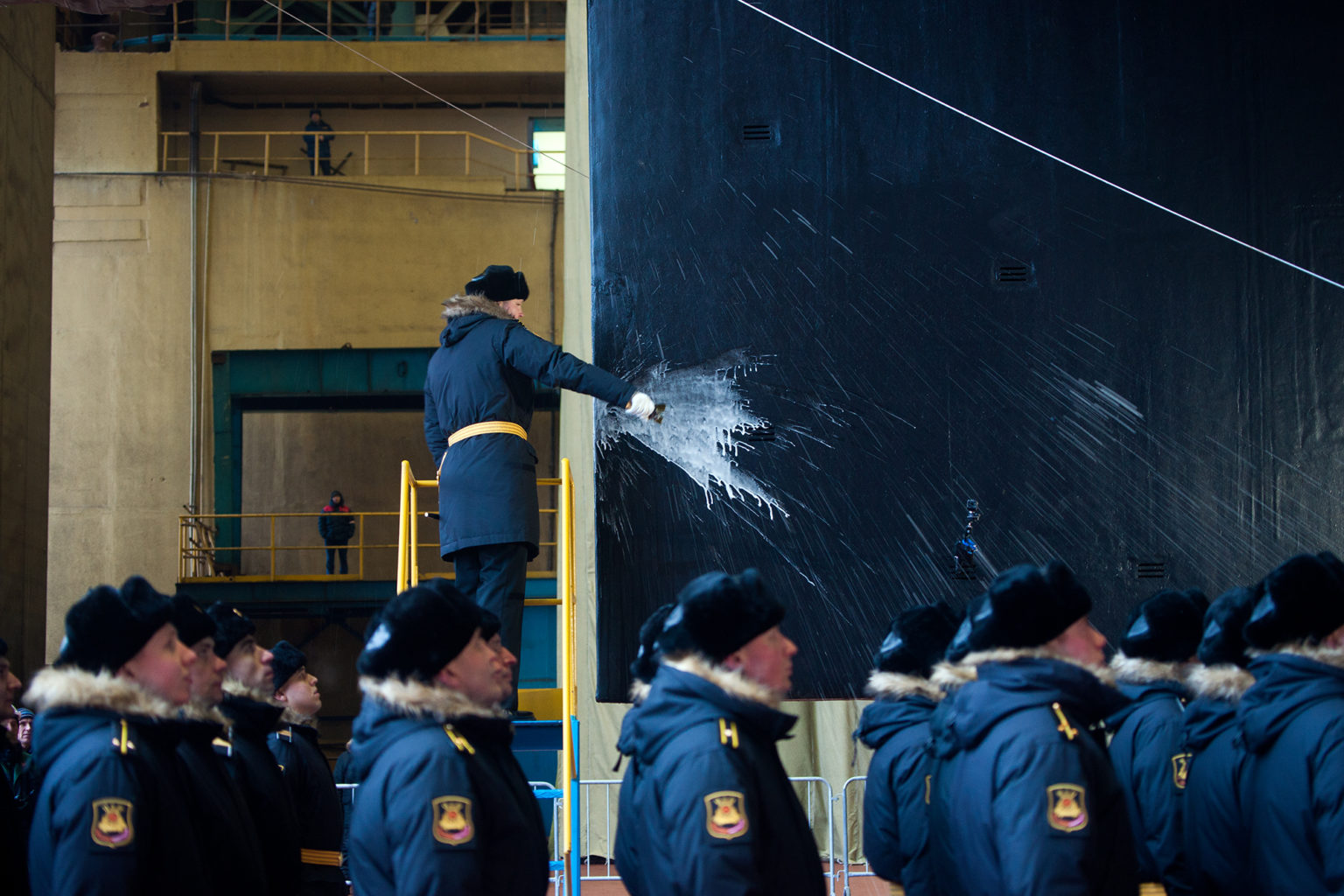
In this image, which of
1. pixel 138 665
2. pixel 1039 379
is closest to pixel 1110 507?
pixel 1039 379

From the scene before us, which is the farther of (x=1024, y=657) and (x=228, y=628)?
(x=228, y=628)

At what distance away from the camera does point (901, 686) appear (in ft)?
15.5

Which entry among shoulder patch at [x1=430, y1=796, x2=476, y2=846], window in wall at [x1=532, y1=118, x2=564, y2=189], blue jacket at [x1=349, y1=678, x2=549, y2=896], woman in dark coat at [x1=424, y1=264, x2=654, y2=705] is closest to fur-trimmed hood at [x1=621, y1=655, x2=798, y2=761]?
blue jacket at [x1=349, y1=678, x2=549, y2=896]

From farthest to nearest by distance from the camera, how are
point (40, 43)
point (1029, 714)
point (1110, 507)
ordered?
point (40, 43)
point (1110, 507)
point (1029, 714)

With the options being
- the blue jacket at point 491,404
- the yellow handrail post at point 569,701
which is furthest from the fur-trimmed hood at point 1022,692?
the blue jacket at point 491,404

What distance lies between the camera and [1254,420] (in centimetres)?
571

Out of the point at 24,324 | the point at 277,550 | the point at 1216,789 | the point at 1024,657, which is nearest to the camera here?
the point at 1024,657

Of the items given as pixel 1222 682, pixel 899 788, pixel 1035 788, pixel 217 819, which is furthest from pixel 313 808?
pixel 1222 682

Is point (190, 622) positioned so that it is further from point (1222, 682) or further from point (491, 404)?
point (1222, 682)

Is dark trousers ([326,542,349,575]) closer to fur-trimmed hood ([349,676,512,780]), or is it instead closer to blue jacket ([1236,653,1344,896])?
fur-trimmed hood ([349,676,512,780])

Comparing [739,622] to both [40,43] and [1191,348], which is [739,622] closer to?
[1191,348]

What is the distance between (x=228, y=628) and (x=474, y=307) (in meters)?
1.70

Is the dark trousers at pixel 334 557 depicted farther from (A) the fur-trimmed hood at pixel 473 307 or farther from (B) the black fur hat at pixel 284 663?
(A) the fur-trimmed hood at pixel 473 307

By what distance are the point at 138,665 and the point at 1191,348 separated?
14.7ft
